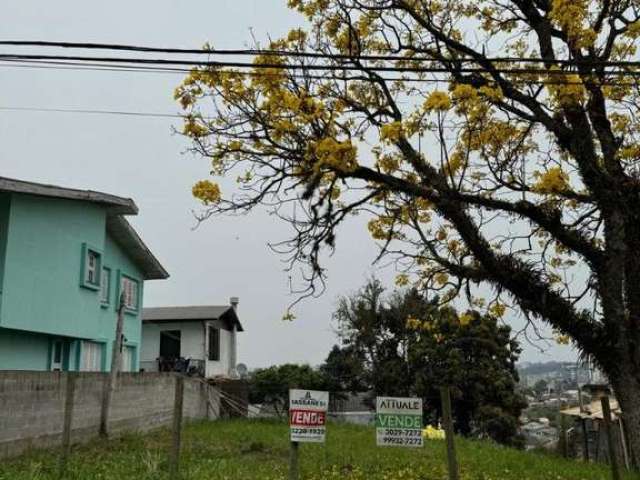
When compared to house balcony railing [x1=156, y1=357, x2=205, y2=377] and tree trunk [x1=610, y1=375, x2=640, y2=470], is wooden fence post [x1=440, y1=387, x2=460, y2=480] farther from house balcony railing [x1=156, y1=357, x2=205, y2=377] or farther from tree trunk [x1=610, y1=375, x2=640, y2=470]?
house balcony railing [x1=156, y1=357, x2=205, y2=377]

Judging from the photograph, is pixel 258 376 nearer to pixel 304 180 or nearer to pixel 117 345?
pixel 117 345

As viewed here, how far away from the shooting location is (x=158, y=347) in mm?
34844

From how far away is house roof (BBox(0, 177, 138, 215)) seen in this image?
17531mm

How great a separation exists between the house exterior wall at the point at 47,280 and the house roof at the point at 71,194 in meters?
0.39

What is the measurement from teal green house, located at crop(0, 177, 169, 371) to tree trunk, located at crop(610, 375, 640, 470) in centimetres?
1421

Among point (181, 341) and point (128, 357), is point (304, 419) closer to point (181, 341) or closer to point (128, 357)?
point (128, 357)

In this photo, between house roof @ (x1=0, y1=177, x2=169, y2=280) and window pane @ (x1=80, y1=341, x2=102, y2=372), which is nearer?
house roof @ (x1=0, y1=177, x2=169, y2=280)

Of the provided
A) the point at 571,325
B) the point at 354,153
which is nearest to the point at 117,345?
the point at 354,153

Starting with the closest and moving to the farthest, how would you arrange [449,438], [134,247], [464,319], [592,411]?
[449,438] → [464,319] → [592,411] → [134,247]

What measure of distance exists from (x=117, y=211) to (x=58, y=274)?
3.54 m

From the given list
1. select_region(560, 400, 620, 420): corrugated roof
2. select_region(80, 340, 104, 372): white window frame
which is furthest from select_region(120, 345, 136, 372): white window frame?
select_region(560, 400, 620, 420): corrugated roof

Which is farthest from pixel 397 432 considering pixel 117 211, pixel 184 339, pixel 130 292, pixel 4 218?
pixel 184 339

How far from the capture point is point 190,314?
35.0m

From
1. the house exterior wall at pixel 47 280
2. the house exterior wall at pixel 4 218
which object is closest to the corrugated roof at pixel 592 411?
the house exterior wall at pixel 47 280
